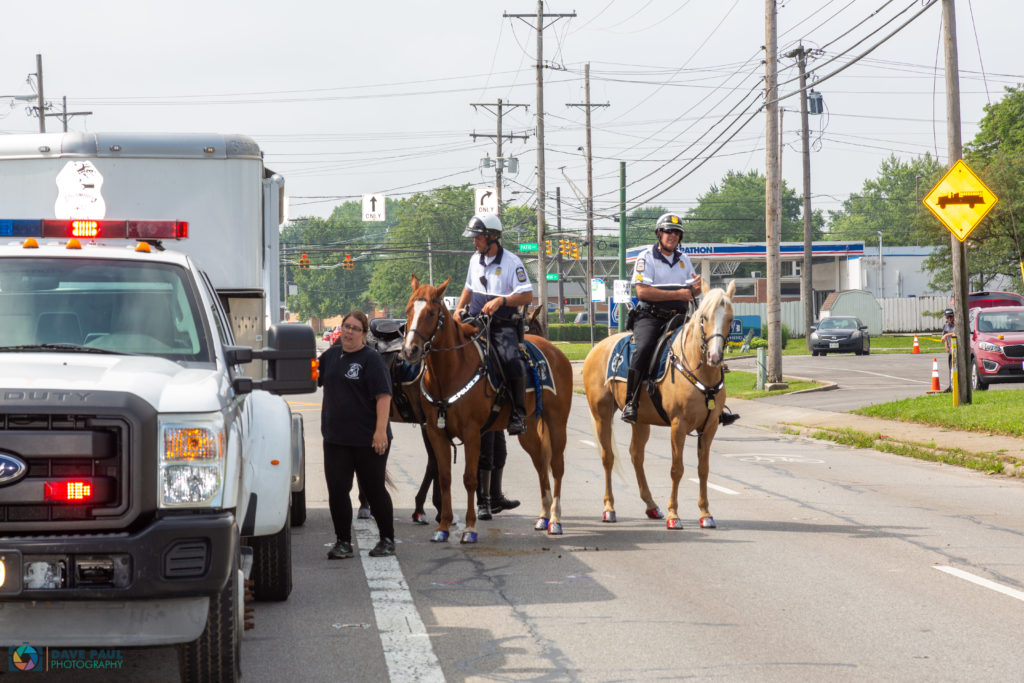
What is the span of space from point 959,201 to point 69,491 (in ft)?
58.7

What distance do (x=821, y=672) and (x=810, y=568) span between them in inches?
118

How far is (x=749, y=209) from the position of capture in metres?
174

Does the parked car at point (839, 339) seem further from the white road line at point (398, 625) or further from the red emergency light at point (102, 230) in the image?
the red emergency light at point (102, 230)

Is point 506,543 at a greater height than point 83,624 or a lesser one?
lesser

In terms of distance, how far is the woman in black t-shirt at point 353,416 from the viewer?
9.38 meters

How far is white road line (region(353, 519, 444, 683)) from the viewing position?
6.37 metres

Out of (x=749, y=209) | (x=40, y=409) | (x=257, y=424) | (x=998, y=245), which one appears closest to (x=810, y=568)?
(x=257, y=424)

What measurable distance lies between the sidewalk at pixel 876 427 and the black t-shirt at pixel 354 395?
9328 millimetres

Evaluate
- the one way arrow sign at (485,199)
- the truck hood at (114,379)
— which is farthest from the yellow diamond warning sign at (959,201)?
the one way arrow sign at (485,199)

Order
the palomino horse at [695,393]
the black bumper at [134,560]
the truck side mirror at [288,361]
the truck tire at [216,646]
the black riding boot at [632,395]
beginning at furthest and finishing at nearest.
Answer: the black riding boot at [632,395] → the palomino horse at [695,393] → the truck side mirror at [288,361] → the truck tire at [216,646] → the black bumper at [134,560]

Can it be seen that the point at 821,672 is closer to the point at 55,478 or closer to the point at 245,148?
the point at 55,478

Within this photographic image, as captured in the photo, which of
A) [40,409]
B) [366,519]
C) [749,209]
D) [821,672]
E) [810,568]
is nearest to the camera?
[40,409]

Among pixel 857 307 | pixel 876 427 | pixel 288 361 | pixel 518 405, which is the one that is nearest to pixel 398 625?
pixel 288 361

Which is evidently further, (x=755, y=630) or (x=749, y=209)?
(x=749, y=209)
